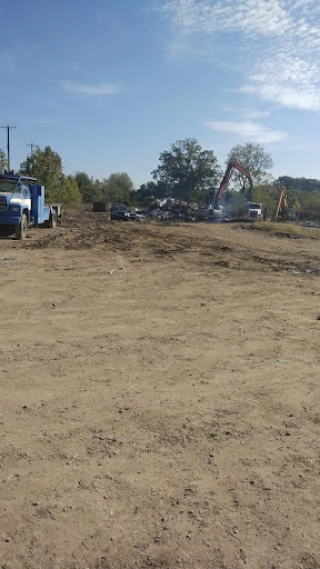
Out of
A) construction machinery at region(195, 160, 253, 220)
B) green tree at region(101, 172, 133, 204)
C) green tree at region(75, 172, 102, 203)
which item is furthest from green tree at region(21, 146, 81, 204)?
green tree at region(101, 172, 133, 204)

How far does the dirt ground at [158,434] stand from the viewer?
2846 millimetres

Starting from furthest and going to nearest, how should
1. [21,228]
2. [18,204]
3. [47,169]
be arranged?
[47,169]
[21,228]
[18,204]

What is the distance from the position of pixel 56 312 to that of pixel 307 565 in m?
5.66

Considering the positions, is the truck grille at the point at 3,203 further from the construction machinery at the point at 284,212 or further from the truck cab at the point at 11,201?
the construction machinery at the point at 284,212

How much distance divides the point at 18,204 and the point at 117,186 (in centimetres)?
10932

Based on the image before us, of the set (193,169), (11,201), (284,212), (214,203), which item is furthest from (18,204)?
(193,169)

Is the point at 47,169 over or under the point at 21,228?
over

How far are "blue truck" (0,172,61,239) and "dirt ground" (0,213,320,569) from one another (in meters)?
9.12

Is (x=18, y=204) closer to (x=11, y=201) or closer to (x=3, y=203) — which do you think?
(x=11, y=201)

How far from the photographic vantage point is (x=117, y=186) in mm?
124125

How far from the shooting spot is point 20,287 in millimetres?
9555

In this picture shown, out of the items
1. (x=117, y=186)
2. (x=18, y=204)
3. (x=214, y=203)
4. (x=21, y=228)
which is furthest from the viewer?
(x=117, y=186)

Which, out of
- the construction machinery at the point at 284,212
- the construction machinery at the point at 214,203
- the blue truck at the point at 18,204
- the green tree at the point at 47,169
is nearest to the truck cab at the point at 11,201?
the blue truck at the point at 18,204

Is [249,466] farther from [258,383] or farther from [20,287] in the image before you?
[20,287]
